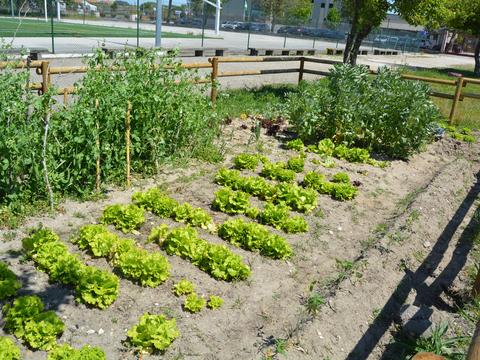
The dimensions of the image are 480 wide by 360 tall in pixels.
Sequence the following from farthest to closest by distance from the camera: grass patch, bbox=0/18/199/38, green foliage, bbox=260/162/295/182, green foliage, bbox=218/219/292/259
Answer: grass patch, bbox=0/18/199/38 < green foliage, bbox=260/162/295/182 < green foliage, bbox=218/219/292/259

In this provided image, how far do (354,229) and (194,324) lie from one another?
279 cm

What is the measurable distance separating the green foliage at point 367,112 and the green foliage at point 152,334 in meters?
5.73

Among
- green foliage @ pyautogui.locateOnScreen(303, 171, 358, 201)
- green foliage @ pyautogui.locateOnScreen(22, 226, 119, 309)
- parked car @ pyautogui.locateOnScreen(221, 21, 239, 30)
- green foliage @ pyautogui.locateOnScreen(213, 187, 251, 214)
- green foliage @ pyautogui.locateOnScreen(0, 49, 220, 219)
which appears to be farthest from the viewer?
parked car @ pyautogui.locateOnScreen(221, 21, 239, 30)

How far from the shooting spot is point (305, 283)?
4.78 metres

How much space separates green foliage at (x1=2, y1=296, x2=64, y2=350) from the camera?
11.4ft

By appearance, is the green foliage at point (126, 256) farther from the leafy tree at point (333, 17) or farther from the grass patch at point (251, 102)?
the leafy tree at point (333, 17)

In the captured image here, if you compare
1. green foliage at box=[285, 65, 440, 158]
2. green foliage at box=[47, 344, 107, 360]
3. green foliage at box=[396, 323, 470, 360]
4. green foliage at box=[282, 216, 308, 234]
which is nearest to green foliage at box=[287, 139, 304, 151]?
green foliage at box=[285, 65, 440, 158]

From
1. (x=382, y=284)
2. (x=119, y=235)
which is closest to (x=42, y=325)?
(x=119, y=235)

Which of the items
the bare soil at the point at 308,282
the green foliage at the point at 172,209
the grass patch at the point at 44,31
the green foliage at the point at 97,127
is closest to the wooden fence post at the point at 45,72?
the green foliage at the point at 97,127

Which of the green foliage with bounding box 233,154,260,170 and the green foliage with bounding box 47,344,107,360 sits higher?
the green foliage with bounding box 233,154,260,170

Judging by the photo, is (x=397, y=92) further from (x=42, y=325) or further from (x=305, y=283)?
(x=42, y=325)

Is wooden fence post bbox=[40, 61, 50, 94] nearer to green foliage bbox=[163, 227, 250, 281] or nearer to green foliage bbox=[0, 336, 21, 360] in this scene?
green foliage bbox=[163, 227, 250, 281]

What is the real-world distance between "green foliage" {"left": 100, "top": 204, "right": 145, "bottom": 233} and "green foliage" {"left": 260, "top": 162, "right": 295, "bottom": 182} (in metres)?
2.46

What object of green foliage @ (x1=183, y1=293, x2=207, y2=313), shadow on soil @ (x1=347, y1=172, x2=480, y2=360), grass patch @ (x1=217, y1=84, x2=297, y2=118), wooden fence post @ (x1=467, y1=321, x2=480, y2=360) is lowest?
shadow on soil @ (x1=347, y1=172, x2=480, y2=360)
